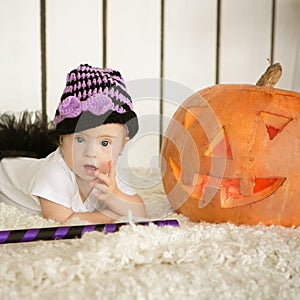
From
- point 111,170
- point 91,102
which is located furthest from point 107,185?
point 91,102

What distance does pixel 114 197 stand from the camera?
1028mm

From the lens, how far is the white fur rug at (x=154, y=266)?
24.2 inches

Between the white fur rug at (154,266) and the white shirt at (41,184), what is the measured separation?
0.82ft

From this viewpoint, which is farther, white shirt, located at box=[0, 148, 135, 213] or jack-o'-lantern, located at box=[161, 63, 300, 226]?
white shirt, located at box=[0, 148, 135, 213]

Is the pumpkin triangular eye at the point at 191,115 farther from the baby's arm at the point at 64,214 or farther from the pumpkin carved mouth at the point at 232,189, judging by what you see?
the baby's arm at the point at 64,214

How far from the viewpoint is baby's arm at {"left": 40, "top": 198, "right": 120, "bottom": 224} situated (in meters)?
1.00

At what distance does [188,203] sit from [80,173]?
0.64 feet

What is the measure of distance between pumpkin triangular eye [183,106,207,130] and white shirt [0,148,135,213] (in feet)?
0.60

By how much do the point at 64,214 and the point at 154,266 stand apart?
1.16 ft

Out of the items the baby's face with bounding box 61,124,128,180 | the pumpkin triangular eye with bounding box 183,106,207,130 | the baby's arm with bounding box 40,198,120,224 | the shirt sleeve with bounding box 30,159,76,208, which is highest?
the pumpkin triangular eye with bounding box 183,106,207,130

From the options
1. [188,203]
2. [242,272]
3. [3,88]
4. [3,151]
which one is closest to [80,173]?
[188,203]

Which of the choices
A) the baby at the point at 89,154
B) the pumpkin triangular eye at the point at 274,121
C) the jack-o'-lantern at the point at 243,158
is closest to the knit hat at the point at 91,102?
the baby at the point at 89,154

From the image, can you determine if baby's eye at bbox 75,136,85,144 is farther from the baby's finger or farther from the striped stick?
the striped stick

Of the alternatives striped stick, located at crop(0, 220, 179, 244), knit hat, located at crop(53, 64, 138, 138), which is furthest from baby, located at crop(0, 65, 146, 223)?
striped stick, located at crop(0, 220, 179, 244)
